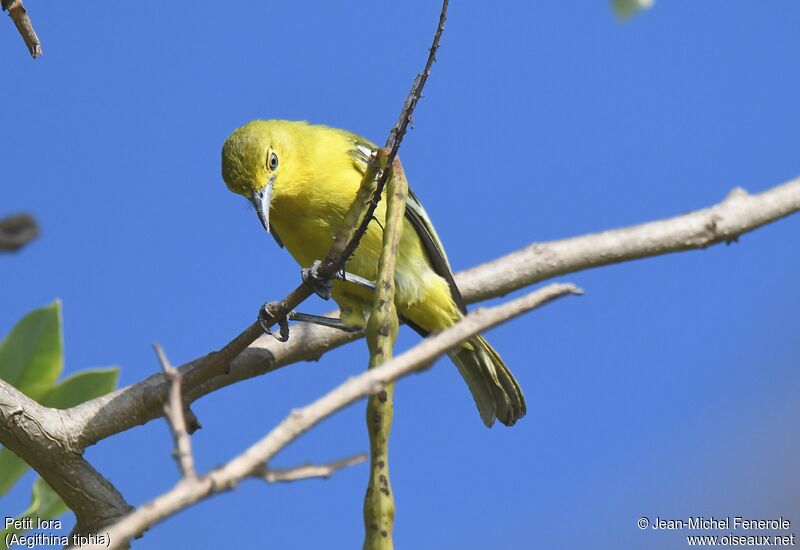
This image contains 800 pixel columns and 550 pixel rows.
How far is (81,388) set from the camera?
370 cm

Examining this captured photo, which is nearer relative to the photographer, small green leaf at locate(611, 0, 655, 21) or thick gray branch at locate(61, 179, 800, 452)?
small green leaf at locate(611, 0, 655, 21)

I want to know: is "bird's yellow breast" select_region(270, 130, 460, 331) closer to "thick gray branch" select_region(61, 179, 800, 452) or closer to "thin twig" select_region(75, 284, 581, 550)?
"thick gray branch" select_region(61, 179, 800, 452)

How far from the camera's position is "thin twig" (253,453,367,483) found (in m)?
1.23

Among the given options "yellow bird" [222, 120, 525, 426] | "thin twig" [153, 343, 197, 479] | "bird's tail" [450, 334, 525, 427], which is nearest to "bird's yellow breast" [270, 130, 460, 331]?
"yellow bird" [222, 120, 525, 426]

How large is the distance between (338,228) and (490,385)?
1.15 m

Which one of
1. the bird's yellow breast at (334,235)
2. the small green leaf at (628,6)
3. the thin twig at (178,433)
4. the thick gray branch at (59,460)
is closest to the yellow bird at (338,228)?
the bird's yellow breast at (334,235)

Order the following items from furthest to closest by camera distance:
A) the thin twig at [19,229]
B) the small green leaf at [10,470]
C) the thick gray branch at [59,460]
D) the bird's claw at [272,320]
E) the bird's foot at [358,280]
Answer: the bird's foot at [358,280]
the small green leaf at [10,470]
the bird's claw at [272,320]
the thick gray branch at [59,460]
the thin twig at [19,229]

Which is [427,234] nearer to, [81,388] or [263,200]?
[263,200]

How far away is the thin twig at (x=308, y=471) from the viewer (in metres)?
1.23

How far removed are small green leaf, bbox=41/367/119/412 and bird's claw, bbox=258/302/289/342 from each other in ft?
1.95

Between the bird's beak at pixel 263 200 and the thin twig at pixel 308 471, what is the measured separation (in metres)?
3.01

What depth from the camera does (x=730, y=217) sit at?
432 centimetres

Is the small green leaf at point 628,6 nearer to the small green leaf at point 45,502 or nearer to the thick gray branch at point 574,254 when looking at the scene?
the thick gray branch at point 574,254

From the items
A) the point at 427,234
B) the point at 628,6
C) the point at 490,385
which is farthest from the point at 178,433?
the point at 490,385
